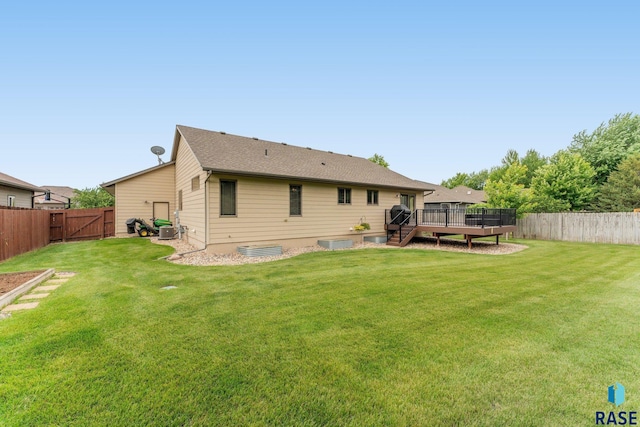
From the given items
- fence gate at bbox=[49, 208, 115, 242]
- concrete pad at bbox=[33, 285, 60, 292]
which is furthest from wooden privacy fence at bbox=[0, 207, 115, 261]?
concrete pad at bbox=[33, 285, 60, 292]

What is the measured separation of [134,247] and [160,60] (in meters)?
9.23

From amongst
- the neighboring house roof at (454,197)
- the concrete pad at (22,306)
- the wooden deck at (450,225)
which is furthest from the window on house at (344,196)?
the neighboring house roof at (454,197)

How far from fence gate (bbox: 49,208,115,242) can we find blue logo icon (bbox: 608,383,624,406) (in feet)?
62.6

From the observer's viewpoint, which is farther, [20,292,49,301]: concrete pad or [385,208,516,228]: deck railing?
[385,208,516,228]: deck railing

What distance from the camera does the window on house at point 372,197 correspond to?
47.3ft

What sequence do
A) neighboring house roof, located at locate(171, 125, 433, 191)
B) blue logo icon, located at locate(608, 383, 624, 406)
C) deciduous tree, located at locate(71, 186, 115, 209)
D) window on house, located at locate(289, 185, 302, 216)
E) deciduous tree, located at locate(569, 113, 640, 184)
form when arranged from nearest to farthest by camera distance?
1. blue logo icon, located at locate(608, 383, 624, 406)
2. neighboring house roof, located at locate(171, 125, 433, 191)
3. window on house, located at locate(289, 185, 302, 216)
4. deciduous tree, located at locate(569, 113, 640, 184)
5. deciduous tree, located at locate(71, 186, 115, 209)

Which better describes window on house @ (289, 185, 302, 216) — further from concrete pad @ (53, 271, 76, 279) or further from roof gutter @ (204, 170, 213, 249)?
concrete pad @ (53, 271, 76, 279)

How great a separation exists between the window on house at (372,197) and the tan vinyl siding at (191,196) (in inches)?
326

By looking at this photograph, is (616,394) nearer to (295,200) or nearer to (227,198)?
(227,198)

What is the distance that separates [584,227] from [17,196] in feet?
113

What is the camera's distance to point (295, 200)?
1180 centimetres

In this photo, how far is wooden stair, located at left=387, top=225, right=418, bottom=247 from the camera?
1328cm

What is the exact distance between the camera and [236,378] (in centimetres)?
247

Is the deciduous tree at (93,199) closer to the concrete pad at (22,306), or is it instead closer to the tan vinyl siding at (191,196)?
the tan vinyl siding at (191,196)
